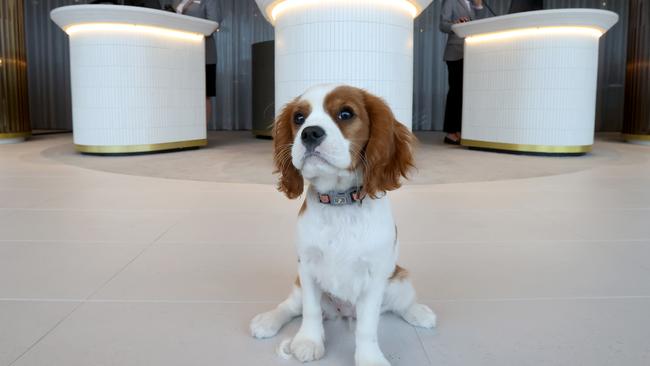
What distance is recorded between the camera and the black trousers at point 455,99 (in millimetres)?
7625

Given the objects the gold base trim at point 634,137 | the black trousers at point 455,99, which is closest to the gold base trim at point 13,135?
the black trousers at point 455,99

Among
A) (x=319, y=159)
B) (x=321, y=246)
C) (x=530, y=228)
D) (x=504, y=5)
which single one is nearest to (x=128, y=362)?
(x=321, y=246)

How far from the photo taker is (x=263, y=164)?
5188mm

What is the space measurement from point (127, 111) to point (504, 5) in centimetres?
765

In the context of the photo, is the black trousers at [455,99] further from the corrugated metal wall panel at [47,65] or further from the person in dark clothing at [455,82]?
the corrugated metal wall panel at [47,65]

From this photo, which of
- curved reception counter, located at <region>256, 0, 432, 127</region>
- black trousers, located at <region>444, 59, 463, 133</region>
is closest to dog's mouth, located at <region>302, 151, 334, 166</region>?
curved reception counter, located at <region>256, 0, 432, 127</region>

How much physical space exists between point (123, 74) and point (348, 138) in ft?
17.3

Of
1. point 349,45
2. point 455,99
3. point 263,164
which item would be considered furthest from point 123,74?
point 455,99

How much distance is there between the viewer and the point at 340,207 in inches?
50.9

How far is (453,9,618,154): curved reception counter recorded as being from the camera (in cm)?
602

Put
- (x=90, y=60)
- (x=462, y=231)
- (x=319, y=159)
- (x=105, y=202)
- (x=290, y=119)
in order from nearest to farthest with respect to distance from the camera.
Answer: (x=319, y=159) → (x=290, y=119) → (x=462, y=231) → (x=105, y=202) → (x=90, y=60)

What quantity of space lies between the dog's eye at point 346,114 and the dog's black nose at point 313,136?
0.07m

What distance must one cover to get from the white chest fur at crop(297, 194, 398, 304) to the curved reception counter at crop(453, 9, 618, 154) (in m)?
5.39

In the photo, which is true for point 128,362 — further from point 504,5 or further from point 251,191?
point 504,5
